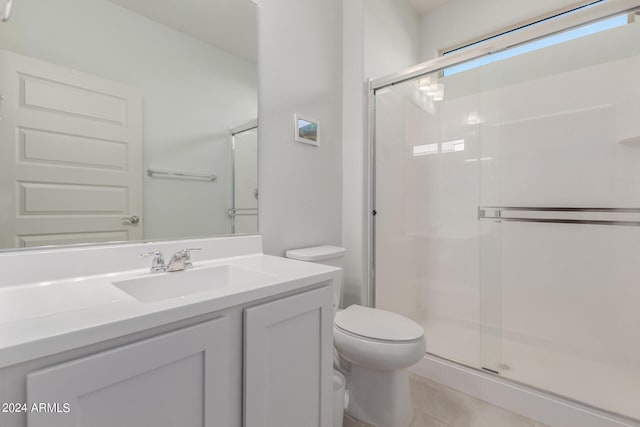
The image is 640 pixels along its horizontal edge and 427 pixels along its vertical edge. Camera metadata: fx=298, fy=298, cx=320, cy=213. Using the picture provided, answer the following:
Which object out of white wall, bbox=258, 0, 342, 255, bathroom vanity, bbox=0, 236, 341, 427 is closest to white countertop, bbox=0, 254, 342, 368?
bathroom vanity, bbox=0, 236, 341, 427

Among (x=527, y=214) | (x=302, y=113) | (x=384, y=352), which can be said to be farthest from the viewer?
(x=527, y=214)

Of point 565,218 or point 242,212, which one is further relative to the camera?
point 565,218

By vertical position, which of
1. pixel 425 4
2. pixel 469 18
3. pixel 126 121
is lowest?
pixel 126 121

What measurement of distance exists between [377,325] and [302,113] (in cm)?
120

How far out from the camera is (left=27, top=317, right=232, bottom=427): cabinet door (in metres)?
0.51

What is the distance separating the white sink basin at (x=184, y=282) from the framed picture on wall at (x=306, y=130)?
857 mm

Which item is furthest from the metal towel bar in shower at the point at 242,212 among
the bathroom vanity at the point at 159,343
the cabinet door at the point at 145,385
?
the cabinet door at the point at 145,385

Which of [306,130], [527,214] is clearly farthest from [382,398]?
[527,214]

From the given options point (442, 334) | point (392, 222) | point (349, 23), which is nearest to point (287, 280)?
point (392, 222)

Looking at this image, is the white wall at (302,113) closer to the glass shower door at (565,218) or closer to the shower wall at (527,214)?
the shower wall at (527,214)

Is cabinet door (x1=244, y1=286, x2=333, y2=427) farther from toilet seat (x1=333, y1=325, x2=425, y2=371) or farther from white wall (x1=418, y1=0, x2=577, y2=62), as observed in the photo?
white wall (x1=418, y1=0, x2=577, y2=62)

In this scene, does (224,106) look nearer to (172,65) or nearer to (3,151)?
(172,65)

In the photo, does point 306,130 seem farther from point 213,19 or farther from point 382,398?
point 382,398

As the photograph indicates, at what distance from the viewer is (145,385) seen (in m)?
0.61
